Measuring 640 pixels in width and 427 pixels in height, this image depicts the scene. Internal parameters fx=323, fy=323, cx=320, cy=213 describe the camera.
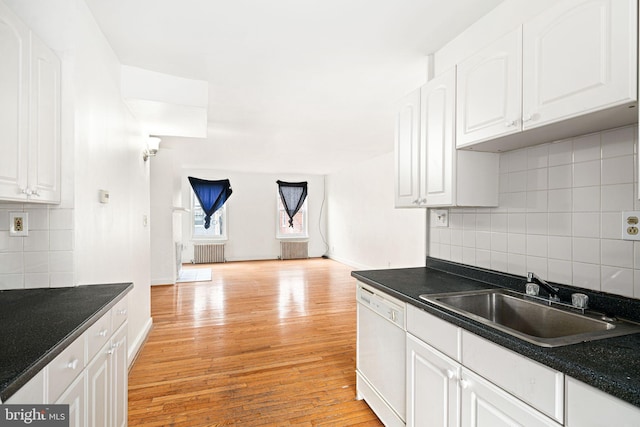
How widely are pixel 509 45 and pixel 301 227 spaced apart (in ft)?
26.4

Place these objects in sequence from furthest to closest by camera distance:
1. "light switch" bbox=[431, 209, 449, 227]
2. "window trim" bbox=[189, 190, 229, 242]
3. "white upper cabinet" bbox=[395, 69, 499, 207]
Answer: "window trim" bbox=[189, 190, 229, 242]
"light switch" bbox=[431, 209, 449, 227]
"white upper cabinet" bbox=[395, 69, 499, 207]

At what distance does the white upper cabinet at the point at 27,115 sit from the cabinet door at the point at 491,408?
2057mm

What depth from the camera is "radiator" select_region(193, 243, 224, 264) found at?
8.30 metres

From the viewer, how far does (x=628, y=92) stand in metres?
1.14

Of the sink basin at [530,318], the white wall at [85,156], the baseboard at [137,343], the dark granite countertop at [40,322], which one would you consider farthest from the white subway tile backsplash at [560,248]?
the baseboard at [137,343]

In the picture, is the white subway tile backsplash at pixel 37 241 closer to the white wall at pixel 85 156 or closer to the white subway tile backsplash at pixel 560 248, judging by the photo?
the white wall at pixel 85 156

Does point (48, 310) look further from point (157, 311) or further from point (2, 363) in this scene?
point (157, 311)

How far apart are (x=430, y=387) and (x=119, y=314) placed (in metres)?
1.62

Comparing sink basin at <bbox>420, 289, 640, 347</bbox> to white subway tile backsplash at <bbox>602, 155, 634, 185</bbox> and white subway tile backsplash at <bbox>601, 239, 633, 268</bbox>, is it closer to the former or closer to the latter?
white subway tile backsplash at <bbox>601, 239, 633, 268</bbox>

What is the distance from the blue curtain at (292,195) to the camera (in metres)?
9.02

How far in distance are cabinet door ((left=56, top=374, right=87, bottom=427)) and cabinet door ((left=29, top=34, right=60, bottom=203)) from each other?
0.89 meters

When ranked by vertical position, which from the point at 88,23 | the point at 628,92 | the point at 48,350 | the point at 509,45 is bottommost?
the point at 48,350

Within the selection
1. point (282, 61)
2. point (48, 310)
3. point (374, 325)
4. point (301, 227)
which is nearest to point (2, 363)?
point (48, 310)

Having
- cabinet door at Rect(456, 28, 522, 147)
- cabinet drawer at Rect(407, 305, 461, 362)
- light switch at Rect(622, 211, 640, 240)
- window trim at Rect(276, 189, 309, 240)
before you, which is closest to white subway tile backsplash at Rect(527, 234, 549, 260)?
light switch at Rect(622, 211, 640, 240)
